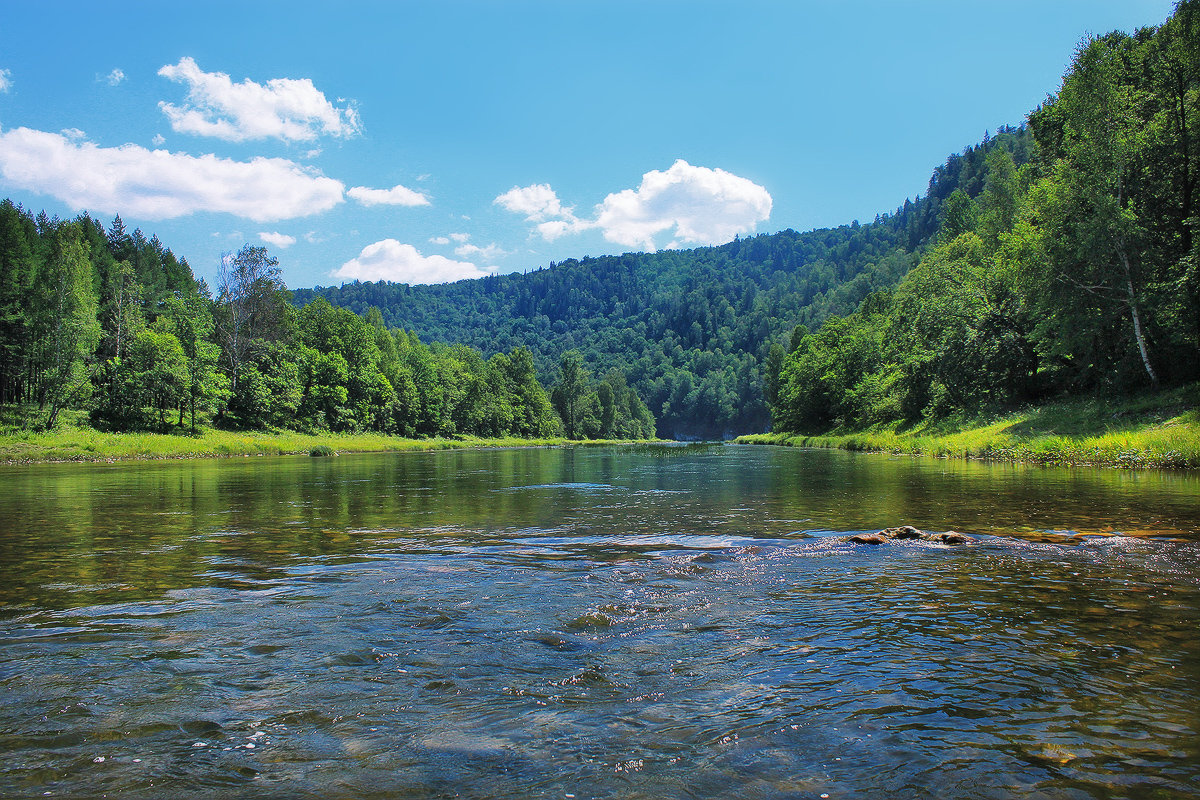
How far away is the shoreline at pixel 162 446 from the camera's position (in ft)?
156

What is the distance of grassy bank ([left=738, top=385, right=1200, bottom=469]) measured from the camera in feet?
87.7

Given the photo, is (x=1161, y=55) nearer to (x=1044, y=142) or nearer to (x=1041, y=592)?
(x=1044, y=142)

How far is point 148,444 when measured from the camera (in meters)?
54.3

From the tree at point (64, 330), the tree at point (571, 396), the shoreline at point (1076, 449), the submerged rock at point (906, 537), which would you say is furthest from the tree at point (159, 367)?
the tree at point (571, 396)

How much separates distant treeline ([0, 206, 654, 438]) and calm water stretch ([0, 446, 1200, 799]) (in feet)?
195

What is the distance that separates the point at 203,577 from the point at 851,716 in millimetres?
9125

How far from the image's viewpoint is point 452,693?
5.30 metres

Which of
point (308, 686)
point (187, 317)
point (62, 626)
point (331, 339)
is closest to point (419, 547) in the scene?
point (62, 626)

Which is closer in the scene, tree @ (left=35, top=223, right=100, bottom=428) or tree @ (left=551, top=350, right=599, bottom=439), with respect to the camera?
tree @ (left=35, top=223, right=100, bottom=428)

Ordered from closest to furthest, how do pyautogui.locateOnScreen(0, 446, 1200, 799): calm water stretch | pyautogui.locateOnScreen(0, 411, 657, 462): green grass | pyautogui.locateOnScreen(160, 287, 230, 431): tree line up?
pyautogui.locateOnScreen(0, 446, 1200, 799): calm water stretch < pyautogui.locateOnScreen(0, 411, 657, 462): green grass < pyautogui.locateOnScreen(160, 287, 230, 431): tree

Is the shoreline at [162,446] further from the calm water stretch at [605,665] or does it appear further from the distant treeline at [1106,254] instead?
the distant treeline at [1106,254]

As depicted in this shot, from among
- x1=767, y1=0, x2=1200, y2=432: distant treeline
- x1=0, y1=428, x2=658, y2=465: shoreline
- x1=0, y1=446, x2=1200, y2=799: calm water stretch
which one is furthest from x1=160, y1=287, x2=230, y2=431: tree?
x1=767, y1=0, x2=1200, y2=432: distant treeline

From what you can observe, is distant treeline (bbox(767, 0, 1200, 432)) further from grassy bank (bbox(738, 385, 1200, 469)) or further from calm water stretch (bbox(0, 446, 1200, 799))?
calm water stretch (bbox(0, 446, 1200, 799))

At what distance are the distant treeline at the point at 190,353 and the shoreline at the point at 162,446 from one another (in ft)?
12.7
